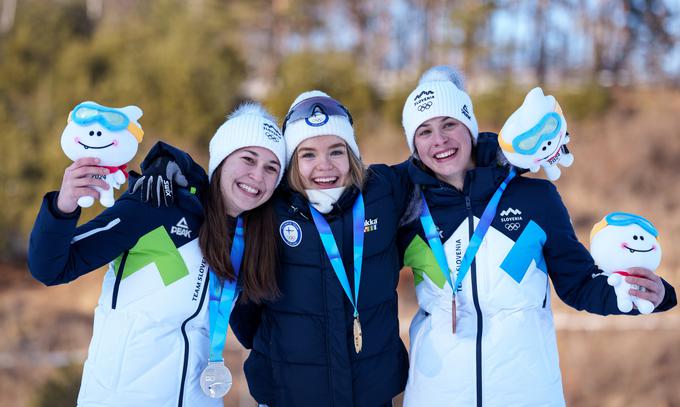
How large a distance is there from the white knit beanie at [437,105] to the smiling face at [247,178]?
0.68 meters

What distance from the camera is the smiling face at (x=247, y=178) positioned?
9.57 feet

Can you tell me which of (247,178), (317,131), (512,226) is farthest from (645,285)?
(247,178)

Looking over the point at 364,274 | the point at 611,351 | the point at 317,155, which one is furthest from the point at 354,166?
the point at 611,351

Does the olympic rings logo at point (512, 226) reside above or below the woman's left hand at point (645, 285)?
above

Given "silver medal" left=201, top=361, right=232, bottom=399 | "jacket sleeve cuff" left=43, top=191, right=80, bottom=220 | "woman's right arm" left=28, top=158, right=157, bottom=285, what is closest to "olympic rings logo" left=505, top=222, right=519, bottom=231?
"silver medal" left=201, top=361, right=232, bottom=399

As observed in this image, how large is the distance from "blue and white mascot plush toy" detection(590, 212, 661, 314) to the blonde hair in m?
1.06

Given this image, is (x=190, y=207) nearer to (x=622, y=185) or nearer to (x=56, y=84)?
(x=622, y=185)

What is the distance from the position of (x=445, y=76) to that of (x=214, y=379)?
1.84 metres

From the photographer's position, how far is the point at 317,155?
3.10 meters

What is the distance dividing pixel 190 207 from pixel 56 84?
17.3 m

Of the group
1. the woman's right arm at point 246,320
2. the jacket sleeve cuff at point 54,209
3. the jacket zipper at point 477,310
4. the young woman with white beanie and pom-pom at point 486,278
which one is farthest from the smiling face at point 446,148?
the jacket sleeve cuff at point 54,209

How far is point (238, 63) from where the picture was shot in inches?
722

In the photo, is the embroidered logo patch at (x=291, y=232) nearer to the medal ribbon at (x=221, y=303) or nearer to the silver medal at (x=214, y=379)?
the medal ribbon at (x=221, y=303)

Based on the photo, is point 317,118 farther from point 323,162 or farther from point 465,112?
point 465,112
